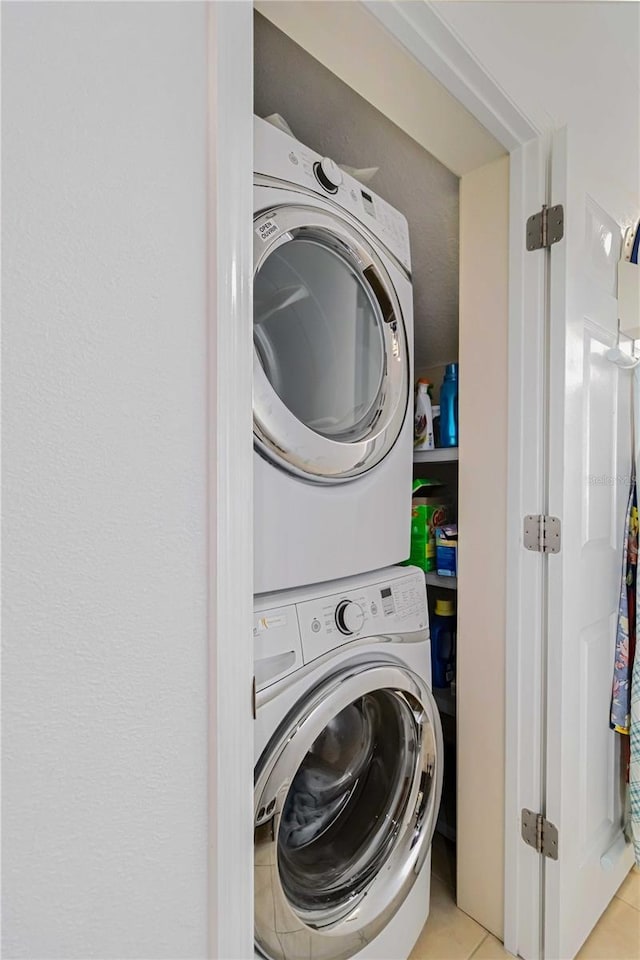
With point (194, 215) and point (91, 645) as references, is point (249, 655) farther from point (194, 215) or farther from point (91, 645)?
point (194, 215)

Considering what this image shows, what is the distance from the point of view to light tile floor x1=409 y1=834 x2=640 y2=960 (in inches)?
51.1

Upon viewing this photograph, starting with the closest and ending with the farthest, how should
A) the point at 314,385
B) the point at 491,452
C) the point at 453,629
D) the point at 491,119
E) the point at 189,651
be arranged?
the point at 189,651, the point at 314,385, the point at 491,119, the point at 491,452, the point at 453,629

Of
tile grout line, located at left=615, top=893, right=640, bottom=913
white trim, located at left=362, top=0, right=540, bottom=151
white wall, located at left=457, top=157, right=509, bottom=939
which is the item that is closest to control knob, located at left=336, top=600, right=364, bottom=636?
white wall, located at left=457, top=157, right=509, bottom=939

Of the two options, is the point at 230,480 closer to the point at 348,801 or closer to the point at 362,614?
the point at 362,614

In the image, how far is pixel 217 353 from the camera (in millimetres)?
642

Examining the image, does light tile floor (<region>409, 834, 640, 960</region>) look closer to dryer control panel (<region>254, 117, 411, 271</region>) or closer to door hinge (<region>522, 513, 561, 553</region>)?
door hinge (<region>522, 513, 561, 553</region>)

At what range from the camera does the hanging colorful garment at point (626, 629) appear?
57.1 inches

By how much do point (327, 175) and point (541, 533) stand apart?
947 millimetres

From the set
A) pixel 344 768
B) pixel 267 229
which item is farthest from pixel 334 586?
pixel 267 229

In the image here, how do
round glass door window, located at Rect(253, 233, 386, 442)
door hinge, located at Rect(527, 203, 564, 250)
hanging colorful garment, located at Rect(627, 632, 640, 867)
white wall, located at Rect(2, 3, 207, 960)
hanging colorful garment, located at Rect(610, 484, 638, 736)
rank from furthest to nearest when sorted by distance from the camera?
hanging colorful garment, located at Rect(610, 484, 638, 736) < hanging colorful garment, located at Rect(627, 632, 640, 867) < door hinge, located at Rect(527, 203, 564, 250) < round glass door window, located at Rect(253, 233, 386, 442) < white wall, located at Rect(2, 3, 207, 960)

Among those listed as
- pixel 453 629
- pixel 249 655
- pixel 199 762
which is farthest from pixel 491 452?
pixel 199 762

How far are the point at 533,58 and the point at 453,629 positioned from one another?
1582 millimetres

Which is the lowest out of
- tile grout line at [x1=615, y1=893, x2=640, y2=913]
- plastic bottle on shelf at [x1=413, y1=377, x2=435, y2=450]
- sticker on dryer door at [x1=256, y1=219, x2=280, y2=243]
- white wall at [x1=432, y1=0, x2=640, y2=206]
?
tile grout line at [x1=615, y1=893, x2=640, y2=913]

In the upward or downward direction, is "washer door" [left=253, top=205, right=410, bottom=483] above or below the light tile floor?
above
